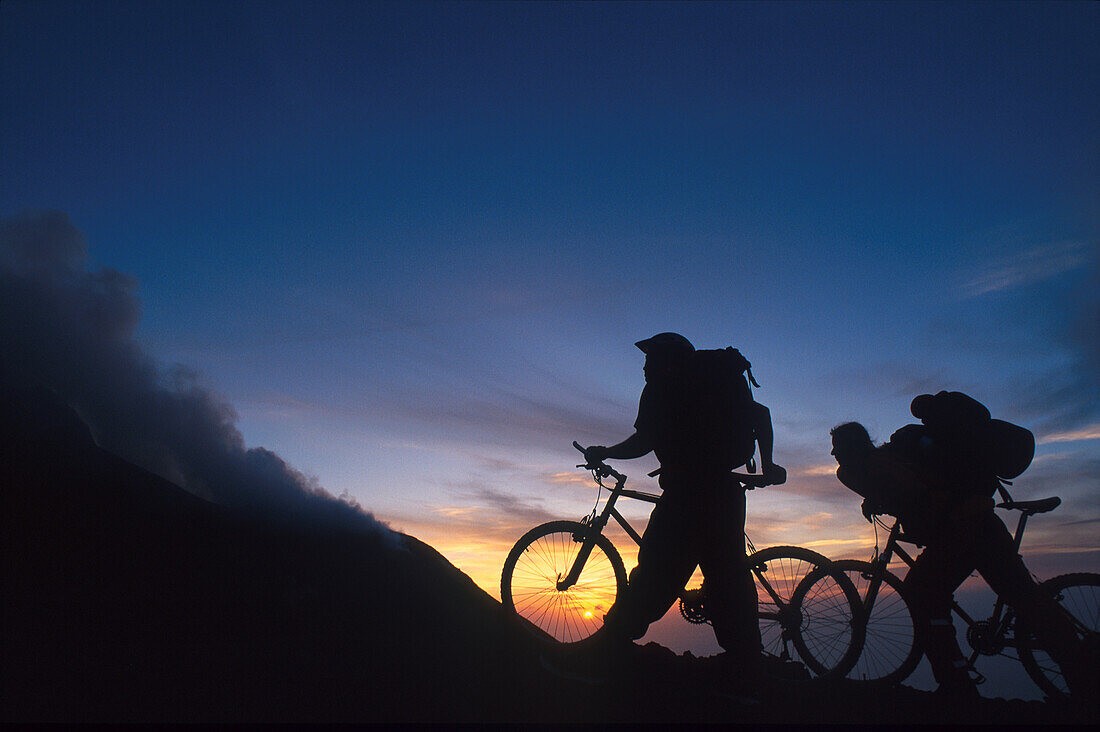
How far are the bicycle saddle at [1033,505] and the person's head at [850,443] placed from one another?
121cm

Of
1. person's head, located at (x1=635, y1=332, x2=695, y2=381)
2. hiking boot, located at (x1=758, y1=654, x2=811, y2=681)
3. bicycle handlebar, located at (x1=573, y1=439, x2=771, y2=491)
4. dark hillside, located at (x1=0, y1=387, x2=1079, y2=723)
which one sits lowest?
dark hillside, located at (x1=0, y1=387, x2=1079, y2=723)

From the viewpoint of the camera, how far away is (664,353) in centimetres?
493

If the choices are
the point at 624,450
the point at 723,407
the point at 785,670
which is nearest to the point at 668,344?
the point at 723,407

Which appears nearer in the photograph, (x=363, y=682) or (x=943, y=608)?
(x=363, y=682)

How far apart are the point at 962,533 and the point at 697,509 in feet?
8.30

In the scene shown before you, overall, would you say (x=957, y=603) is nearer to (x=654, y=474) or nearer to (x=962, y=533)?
(x=962, y=533)

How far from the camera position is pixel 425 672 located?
4.63 meters

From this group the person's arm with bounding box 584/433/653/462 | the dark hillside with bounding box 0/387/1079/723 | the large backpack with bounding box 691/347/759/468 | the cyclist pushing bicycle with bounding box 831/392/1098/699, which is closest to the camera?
the dark hillside with bounding box 0/387/1079/723

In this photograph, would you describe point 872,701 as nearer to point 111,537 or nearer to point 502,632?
point 502,632

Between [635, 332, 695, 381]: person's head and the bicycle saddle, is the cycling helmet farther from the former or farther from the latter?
Answer: the bicycle saddle

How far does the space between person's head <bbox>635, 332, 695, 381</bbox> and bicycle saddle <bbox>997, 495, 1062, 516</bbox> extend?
3380 millimetres

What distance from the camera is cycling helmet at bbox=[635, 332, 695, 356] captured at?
4.93 meters

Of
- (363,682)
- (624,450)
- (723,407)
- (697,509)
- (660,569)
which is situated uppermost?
(723,407)

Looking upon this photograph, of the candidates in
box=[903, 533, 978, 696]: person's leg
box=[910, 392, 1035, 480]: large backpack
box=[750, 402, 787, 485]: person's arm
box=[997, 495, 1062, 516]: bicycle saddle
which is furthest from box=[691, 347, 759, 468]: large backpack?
box=[997, 495, 1062, 516]: bicycle saddle
